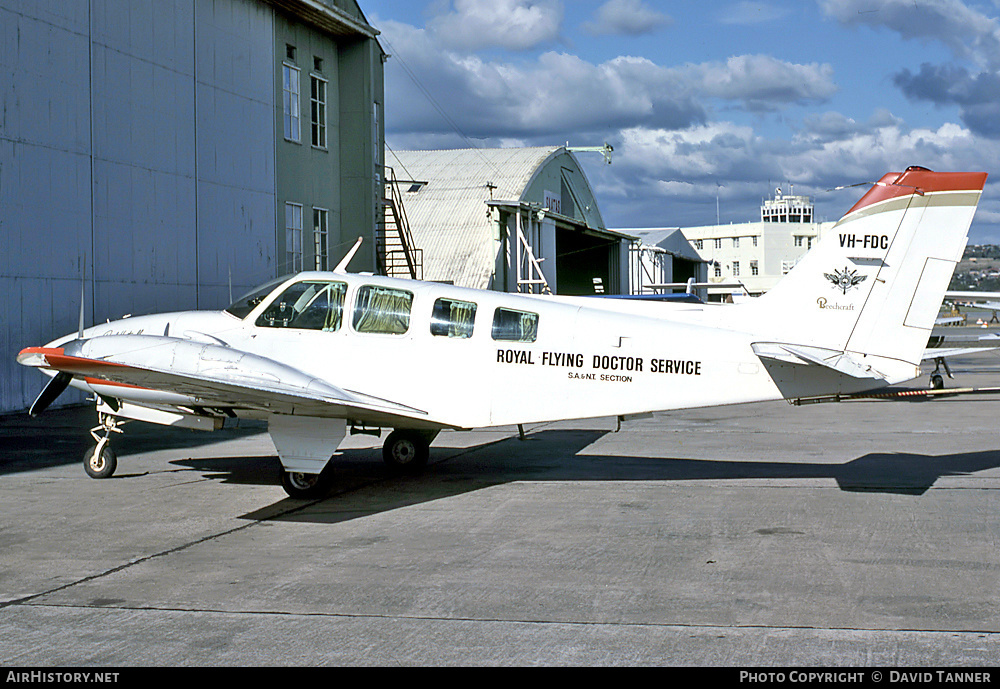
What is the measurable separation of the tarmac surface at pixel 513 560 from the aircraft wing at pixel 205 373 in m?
1.03

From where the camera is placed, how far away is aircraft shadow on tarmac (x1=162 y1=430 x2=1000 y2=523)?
9688 mm

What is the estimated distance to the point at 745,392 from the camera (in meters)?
9.25

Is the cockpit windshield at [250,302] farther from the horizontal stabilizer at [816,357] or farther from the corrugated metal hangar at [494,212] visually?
the corrugated metal hangar at [494,212]

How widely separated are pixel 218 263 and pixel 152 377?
1522 cm

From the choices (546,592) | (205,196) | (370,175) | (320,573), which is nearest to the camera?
(546,592)

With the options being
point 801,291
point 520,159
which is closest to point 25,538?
point 801,291

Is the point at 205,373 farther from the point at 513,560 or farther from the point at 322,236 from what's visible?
the point at 322,236

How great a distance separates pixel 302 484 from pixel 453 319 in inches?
89.2

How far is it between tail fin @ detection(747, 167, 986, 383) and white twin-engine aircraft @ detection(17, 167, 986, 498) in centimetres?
1

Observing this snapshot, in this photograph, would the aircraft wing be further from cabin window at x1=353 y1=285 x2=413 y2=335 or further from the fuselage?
cabin window at x1=353 y1=285 x2=413 y2=335

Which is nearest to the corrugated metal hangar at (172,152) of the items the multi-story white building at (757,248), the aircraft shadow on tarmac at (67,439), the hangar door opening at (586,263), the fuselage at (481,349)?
the aircraft shadow on tarmac at (67,439)

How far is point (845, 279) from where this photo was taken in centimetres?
938

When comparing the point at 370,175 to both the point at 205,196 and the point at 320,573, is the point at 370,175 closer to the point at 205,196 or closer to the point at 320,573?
the point at 205,196

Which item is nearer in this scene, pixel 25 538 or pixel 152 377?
pixel 25 538
